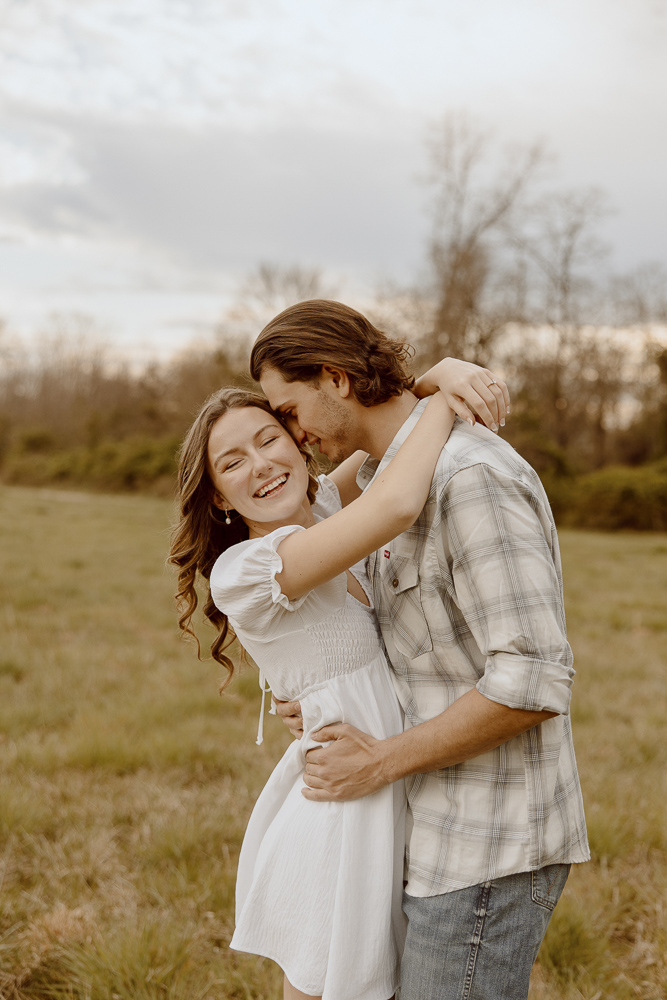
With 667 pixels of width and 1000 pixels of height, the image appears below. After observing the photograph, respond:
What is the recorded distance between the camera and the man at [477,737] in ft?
5.61

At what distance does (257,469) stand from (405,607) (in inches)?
23.6

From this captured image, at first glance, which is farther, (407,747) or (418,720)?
(418,720)

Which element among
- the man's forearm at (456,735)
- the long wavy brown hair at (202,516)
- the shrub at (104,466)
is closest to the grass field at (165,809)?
the long wavy brown hair at (202,516)

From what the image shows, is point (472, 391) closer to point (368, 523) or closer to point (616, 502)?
point (368, 523)

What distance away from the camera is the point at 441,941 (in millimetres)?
1763

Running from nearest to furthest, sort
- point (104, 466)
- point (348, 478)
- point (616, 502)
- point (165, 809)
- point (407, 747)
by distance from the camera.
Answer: point (407, 747) → point (348, 478) → point (165, 809) → point (616, 502) → point (104, 466)

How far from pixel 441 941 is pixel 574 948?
1795 millimetres

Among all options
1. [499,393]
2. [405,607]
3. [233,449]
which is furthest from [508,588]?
[233,449]

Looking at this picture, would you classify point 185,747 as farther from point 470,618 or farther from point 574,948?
point 470,618

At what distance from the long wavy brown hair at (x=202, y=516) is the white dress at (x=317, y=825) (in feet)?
1.07

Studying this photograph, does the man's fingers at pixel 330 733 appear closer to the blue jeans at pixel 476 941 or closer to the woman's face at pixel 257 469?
the blue jeans at pixel 476 941

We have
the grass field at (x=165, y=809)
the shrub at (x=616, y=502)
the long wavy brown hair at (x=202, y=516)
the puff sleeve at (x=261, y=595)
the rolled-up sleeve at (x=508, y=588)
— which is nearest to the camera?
the rolled-up sleeve at (x=508, y=588)

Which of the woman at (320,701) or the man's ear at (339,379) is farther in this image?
the man's ear at (339,379)

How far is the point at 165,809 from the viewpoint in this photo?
4.18 meters
